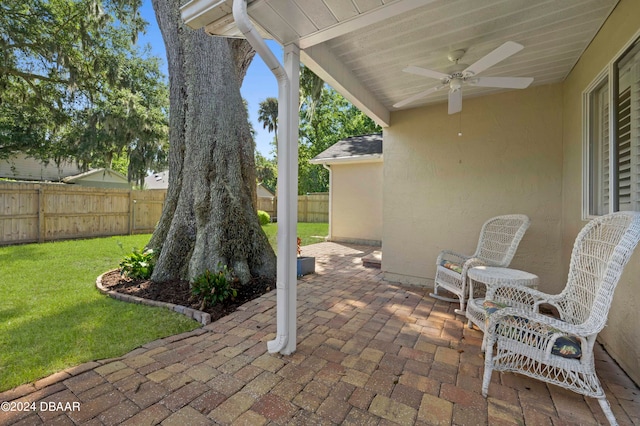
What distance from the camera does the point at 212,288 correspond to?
10.7 ft

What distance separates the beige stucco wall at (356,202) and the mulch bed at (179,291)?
4645 millimetres

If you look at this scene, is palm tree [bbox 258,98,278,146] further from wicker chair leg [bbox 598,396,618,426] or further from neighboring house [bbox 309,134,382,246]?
wicker chair leg [bbox 598,396,618,426]

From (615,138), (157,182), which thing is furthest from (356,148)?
(157,182)

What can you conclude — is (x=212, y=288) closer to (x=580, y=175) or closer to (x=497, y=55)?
(x=497, y=55)

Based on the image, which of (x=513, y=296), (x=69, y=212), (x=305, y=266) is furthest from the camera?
(x=69, y=212)

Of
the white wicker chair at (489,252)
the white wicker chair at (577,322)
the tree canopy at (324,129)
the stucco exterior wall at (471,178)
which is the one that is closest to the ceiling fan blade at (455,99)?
the stucco exterior wall at (471,178)

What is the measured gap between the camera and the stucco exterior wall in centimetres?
345

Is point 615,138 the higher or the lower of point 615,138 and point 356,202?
the higher

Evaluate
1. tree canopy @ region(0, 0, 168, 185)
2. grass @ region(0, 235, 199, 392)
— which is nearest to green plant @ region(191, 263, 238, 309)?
grass @ region(0, 235, 199, 392)

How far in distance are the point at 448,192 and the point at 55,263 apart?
6896mm

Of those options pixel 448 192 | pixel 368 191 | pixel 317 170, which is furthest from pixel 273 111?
pixel 448 192

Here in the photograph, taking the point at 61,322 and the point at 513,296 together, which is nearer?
the point at 513,296

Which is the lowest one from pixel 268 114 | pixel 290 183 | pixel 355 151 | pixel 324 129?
pixel 290 183

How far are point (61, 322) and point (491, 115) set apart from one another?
5561 millimetres
